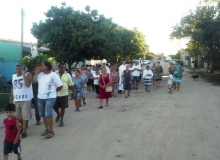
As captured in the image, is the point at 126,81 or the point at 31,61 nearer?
the point at 31,61

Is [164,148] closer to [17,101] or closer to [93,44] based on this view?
[17,101]

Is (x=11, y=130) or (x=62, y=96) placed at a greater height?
(x=62, y=96)

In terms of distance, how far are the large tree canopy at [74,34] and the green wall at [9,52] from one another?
2747 mm

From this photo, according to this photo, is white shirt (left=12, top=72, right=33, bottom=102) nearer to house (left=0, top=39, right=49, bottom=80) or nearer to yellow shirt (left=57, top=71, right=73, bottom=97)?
yellow shirt (left=57, top=71, right=73, bottom=97)

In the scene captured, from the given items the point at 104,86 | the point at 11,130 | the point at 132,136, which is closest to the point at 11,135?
the point at 11,130

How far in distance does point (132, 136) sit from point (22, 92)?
2778 mm

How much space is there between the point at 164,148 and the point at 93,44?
47.1 ft

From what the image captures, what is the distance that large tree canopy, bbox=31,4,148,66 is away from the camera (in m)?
19.1

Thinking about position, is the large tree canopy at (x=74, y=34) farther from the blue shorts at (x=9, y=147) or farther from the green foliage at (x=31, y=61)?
the blue shorts at (x=9, y=147)

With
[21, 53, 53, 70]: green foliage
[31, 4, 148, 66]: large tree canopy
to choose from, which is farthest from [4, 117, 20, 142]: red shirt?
[31, 4, 148, 66]: large tree canopy

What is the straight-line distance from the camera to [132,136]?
22.4ft

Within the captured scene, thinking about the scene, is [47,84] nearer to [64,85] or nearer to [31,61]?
[31,61]

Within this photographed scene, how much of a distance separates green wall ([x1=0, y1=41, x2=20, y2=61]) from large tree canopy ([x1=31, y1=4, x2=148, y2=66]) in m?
2.75

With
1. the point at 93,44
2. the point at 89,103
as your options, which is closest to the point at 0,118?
the point at 89,103
